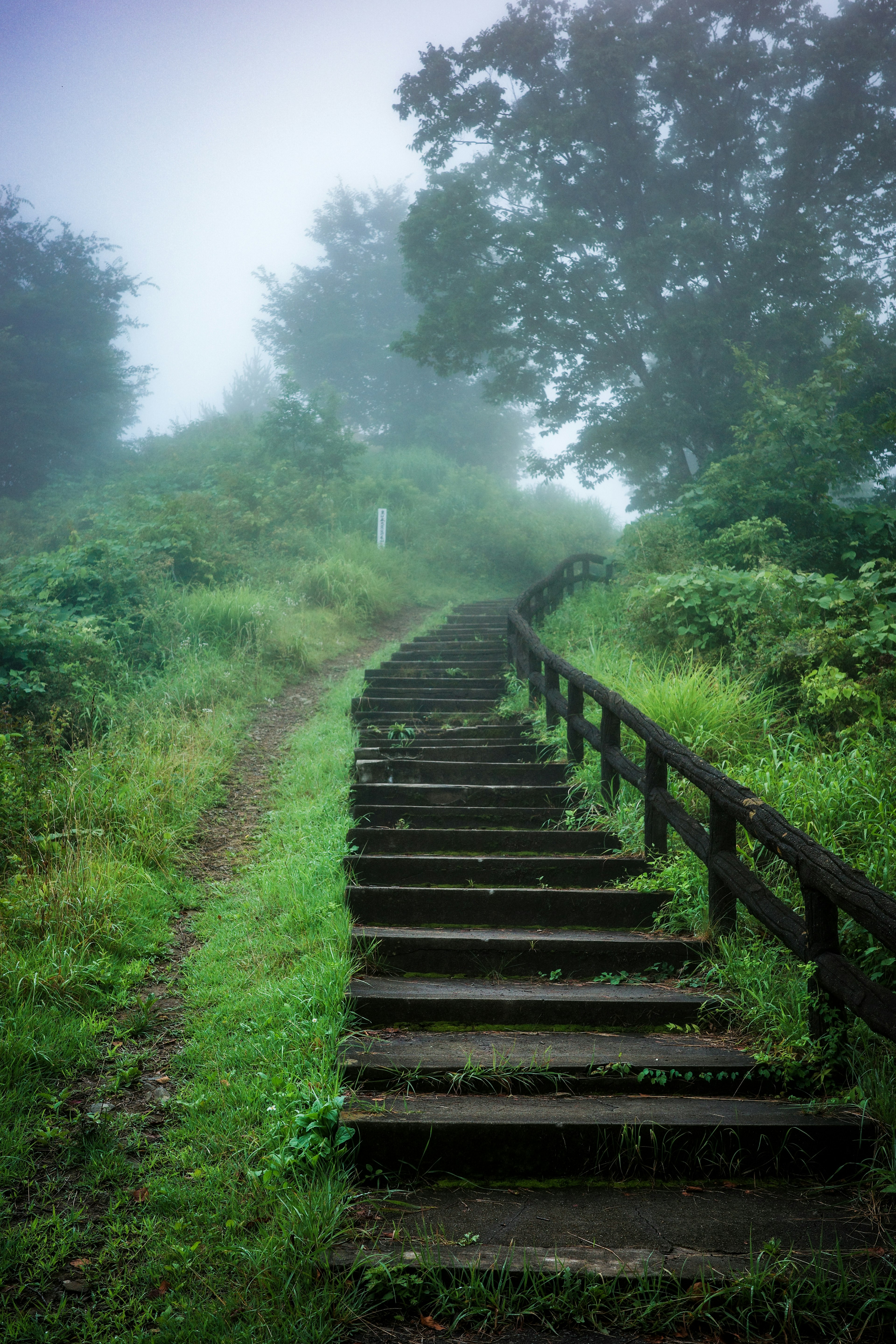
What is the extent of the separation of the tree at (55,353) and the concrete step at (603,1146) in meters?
26.0

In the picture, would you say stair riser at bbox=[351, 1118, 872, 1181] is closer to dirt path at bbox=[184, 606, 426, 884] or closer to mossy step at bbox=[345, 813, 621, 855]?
mossy step at bbox=[345, 813, 621, 855]

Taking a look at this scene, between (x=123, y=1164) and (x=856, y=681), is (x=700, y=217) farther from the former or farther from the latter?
(x=123, y=1164)

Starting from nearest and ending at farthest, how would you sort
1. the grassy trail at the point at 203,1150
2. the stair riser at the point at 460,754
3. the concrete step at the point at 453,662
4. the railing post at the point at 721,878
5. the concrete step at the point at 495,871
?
the grassy trail at the point at 203,1150
the railing post at the point at 721,878
the concrete step at the point at 495,871
the stair riser at the point at 460,754
the concrete step at the point at 453,662

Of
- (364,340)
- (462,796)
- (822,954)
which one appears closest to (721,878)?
(822,954)

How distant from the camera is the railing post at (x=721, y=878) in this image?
3.93m

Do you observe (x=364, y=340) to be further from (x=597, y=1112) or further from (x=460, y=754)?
(x=597, y=1112)

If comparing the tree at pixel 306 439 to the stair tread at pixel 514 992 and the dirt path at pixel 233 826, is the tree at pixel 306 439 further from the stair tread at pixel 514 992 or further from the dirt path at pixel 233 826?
the stair tread at pixel 514 992

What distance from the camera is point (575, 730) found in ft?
21.0

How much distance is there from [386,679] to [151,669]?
306 cm

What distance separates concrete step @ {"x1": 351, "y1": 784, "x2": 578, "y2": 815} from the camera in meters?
6.16

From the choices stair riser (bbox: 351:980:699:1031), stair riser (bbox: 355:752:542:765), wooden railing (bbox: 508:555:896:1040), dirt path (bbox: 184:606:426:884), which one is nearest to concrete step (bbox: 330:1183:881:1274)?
wooden railing (bbox: 508:555:896:1040)

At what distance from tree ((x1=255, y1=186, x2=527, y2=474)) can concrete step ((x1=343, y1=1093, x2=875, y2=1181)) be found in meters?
29.8

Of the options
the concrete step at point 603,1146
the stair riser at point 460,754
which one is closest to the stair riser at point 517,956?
the concrete step at point 603,1146

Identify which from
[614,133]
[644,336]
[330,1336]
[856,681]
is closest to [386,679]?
[856,681]
